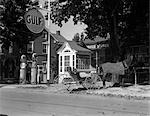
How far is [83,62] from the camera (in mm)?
32219

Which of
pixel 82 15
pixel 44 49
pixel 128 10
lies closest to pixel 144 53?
pixel 128 10

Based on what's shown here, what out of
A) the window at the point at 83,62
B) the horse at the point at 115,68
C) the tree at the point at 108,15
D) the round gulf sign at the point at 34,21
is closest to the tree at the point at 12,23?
the window at the point at 83,62

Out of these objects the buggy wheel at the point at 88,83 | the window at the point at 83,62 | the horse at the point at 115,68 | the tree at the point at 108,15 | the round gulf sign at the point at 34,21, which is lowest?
the buggy wheel at the point at 88,83

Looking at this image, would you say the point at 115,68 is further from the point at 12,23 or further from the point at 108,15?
the point at 12,23

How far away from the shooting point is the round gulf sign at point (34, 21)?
16.9m

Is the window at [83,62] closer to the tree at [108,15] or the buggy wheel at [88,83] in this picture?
the tree at [108,15]

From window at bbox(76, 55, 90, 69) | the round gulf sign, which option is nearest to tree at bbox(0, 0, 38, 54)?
window at bbox(76, 55, 90, 69)

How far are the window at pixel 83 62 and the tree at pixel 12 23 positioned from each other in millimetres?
7250

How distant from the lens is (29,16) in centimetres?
1711

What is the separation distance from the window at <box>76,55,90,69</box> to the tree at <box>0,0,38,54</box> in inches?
285

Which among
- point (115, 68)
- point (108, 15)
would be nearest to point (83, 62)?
point (108, 15)

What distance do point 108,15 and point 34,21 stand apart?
349 inches

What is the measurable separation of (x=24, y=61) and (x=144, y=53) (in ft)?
36.1

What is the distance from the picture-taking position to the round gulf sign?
16.9 m
